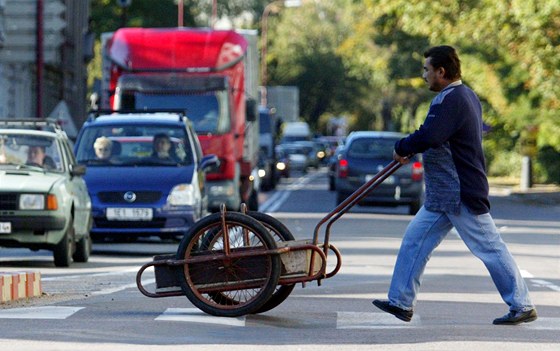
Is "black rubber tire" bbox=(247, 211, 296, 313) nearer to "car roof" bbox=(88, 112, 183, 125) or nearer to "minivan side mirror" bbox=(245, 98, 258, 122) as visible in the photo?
"car roof" bbox=(88, 112, 183, 125)

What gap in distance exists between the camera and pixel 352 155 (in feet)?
125

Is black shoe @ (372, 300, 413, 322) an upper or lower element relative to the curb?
upper

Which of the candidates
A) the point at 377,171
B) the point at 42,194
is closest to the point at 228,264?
the point at 42,194

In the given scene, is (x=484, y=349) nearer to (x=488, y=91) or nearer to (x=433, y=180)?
(x=433, y=180)

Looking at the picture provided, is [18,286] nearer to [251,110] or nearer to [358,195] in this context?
[358,195]

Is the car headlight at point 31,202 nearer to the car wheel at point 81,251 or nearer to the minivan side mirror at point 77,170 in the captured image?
the minivan side mirror at point 77,170

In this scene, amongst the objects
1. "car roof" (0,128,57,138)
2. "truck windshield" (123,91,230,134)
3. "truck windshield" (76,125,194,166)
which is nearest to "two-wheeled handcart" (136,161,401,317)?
"car roof" (0,128,57,138)

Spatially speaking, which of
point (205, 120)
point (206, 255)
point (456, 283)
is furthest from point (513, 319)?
point (205, 120)

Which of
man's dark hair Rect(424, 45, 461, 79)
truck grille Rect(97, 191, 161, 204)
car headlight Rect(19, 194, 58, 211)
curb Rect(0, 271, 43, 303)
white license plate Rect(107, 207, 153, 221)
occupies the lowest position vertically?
white license plate Rect(107, 207, 153, 221)

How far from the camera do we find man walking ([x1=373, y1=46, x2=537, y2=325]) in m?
11.7

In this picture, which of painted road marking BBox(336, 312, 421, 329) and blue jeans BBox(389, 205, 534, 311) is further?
blue jeans BBox(389, 205, 534, 311)

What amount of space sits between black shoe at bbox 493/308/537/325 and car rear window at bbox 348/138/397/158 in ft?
85.8

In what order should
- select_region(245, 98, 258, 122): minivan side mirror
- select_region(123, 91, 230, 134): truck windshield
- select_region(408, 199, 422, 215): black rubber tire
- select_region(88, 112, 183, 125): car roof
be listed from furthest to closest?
select_region(408, 199, 422, 215): black rubber tire
select_region(245, 98, 258, 122): minivan side mirror
select_region(123, 91, 230, 134): truck windshield
select_region(88, 112, 183, 125): car roof

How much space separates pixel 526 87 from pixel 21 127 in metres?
32.4
